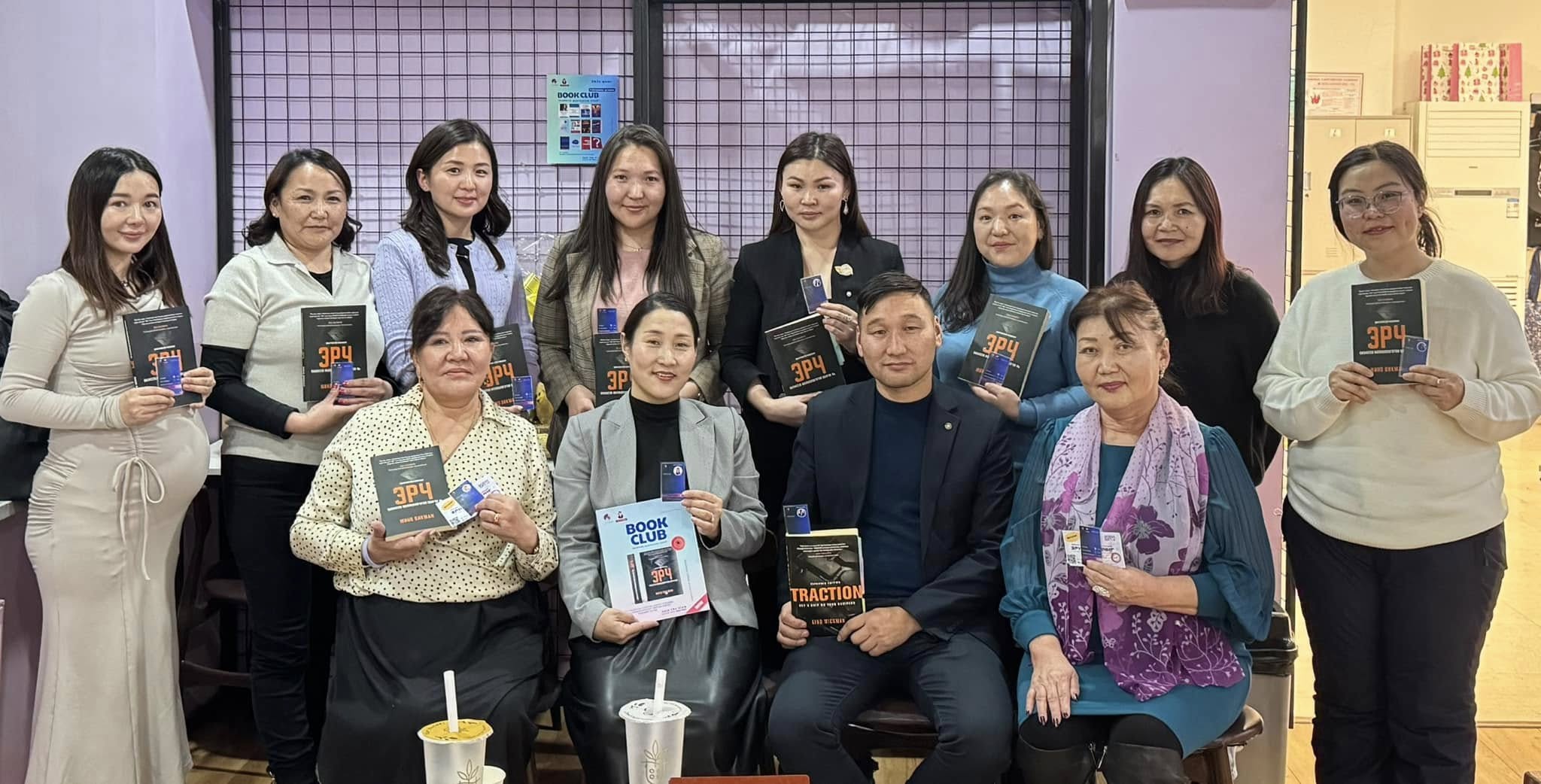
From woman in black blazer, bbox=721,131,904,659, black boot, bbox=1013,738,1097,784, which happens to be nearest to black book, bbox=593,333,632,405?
woman in black blazer, bbox=721,131,904,659

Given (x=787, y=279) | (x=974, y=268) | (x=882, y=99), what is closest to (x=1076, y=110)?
(x=882, y=99)

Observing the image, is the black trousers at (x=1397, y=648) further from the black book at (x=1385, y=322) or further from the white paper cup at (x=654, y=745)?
the white paper cup at (x=654, y=745)

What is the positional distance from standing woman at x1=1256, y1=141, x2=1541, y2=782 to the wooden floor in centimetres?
58

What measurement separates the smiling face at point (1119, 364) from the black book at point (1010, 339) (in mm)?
278

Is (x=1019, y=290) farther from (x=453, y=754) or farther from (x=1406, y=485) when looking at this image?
(x=453, y=754)

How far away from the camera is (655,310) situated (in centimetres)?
292

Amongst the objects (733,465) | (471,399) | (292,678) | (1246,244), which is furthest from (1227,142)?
(292,678)

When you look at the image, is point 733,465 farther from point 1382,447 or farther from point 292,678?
point 1382,447

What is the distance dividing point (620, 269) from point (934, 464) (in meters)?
1.06

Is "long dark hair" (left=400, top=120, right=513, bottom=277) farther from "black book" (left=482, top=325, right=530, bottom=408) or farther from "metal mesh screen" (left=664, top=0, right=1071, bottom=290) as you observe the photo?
"metal mesh screen" (left=664, top=0, right=1071, bottom=290)

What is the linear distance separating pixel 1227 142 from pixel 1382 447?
140 centimetres

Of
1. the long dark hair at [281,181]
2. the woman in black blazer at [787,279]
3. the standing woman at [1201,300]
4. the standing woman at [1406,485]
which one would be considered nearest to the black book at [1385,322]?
the standing woman at [1406,485]

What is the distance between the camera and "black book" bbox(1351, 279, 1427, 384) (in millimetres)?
2641

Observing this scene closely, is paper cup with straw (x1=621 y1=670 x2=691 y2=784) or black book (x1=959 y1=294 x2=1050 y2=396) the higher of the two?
black book (x1=959 y1=294 x2=1050 y2=396)
